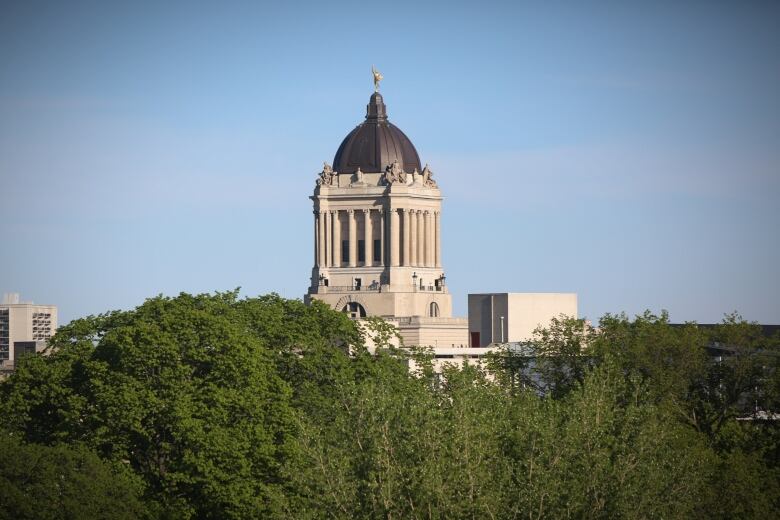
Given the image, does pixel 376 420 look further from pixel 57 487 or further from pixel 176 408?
pixel 176 408

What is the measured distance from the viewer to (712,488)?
106m

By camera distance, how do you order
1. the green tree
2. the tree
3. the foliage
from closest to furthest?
1. the foliage
2. the green tree
3. the tree

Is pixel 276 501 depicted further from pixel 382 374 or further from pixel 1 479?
pixel 382 374

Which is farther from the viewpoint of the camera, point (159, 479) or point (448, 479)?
point (159, 479)

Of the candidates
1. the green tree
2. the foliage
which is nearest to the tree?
the foliage

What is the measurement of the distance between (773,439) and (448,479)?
3846 cm

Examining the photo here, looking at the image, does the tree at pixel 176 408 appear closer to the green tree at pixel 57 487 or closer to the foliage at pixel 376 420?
the foliage at pixel 376 420

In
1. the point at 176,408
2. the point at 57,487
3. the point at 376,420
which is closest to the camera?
the point at 376,420

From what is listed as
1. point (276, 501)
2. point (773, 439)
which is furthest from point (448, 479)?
point (773, 439)

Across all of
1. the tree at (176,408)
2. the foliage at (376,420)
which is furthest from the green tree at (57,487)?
the tree at (176,408)

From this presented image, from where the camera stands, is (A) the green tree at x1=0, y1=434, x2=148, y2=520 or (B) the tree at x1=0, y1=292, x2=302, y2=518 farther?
(B) the tree at x1=0, y1=292, x2=302, y2=518

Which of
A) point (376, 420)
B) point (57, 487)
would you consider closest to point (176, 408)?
point (57, 487)

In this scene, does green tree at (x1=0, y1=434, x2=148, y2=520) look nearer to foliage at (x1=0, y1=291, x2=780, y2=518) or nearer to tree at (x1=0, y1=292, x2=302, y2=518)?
foliage at (x1=0, y1=291, x2=780, y2=518)

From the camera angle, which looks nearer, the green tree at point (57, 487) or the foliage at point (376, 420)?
the foliage at point (376, 420)
